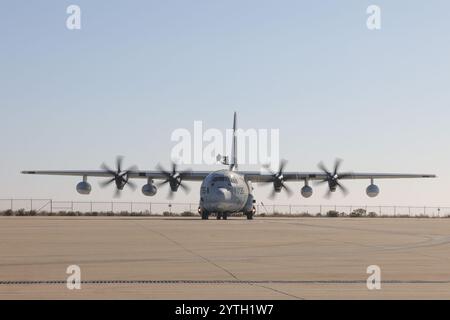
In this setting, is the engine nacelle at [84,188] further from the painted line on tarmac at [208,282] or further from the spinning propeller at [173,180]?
the painted line on tarmac at [208,282]

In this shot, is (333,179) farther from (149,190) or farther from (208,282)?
(208,282)

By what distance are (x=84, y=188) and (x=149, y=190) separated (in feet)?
19.8

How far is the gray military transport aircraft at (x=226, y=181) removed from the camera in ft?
202

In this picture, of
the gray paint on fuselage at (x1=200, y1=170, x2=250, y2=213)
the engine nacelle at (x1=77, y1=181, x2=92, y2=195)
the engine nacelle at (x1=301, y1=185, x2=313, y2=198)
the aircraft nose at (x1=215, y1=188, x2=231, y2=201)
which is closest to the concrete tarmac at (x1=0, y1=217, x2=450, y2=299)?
the aircraft nose at (x1=215, y1=188, x2=231, y2=201)

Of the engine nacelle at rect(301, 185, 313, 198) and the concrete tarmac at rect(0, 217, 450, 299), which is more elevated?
the engine nacelle at rect(301, 185, 313, 198)

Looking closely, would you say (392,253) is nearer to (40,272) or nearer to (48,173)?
(40,272)

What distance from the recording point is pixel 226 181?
6147 centimetres

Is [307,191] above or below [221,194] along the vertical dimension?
above

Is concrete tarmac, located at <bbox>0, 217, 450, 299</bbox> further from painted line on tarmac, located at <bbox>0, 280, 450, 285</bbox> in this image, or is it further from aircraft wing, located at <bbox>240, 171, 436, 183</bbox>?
aircraft wing, located at <bbox>240, 171, 436, 183</bbox>

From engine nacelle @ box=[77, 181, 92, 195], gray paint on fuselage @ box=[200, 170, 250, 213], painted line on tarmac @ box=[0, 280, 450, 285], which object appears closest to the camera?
painted line on tarmac @ box=[0, 280, 450, 285]

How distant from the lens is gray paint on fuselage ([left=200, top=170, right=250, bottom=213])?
60.8 metres

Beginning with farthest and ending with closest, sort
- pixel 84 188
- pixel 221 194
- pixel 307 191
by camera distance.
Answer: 1. pixel 307 191
2. pixel 84 188
3. pixel 221 194

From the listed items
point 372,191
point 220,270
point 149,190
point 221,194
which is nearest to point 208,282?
point 220,270
